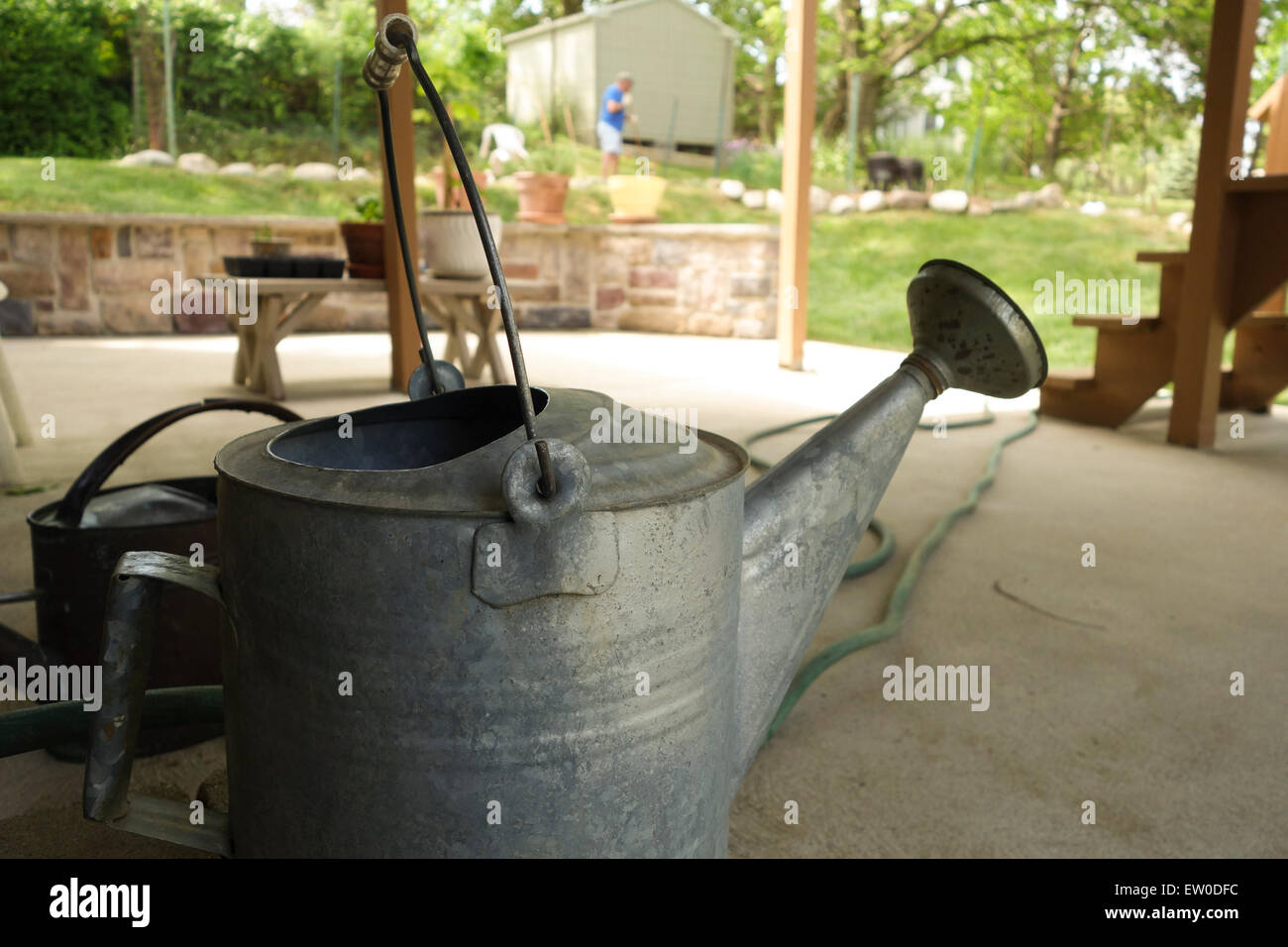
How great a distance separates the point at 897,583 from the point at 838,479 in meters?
1.10

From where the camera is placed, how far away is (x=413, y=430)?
1190 mm

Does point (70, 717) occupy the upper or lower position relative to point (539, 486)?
lower

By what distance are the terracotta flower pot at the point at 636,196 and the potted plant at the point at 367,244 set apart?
3.43 m

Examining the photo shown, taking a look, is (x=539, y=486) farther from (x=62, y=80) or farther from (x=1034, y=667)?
(x=62, y=80)

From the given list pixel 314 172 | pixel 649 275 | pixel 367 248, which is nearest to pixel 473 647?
pixel 367 248

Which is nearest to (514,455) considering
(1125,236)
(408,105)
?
(408,105)

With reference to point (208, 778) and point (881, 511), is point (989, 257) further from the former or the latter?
point (208, 778)

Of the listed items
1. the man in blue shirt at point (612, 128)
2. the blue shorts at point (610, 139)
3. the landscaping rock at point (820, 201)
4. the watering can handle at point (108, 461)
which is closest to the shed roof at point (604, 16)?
the man in blue shirt at point (612, 128)

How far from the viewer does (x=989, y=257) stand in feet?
25.3

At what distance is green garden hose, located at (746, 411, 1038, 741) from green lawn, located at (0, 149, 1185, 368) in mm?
4201

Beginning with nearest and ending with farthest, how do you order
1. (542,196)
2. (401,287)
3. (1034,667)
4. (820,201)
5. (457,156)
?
(457,156) < (1034,667) < (401,287) < (542,196) < (820,201)

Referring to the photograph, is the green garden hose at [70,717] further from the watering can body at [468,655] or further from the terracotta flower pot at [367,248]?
the terracotta flower pot at [367,248]
